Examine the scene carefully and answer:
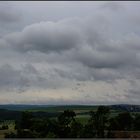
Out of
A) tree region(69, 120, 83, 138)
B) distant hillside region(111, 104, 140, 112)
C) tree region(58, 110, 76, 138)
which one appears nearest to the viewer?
tree region(69, 120, 83, 138)

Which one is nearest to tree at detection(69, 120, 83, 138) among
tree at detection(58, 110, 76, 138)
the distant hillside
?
tree at detection(58, 110, 76, 138)

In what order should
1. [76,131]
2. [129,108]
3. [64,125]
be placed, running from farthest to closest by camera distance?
[129,108] < [64,125] < [76,131]

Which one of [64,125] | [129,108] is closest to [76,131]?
[64,125]

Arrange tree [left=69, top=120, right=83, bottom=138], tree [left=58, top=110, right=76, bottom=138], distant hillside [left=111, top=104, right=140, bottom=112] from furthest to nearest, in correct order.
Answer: distant hillside [left=111, top=104, right=140, bottom=112], tree [left=58, top=110, right=76, bottom=138], tree [left=69, top=120, right=83, bottom=138]

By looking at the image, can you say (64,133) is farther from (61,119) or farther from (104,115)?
(104,115)

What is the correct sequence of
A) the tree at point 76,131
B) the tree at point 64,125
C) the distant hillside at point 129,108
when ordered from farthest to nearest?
the distant hillside at point 129,108 → the tree at point 64,125 → the tree at point 76,131

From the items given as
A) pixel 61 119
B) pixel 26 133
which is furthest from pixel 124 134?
pixel 61 119

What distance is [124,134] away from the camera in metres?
12.9

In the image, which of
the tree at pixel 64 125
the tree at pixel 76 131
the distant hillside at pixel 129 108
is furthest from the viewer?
the distant hillside at pixel 129 108

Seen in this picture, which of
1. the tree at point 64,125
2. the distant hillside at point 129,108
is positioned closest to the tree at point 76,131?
the tree at point 64,125

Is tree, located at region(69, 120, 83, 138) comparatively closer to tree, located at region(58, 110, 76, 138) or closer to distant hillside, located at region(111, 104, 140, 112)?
tree, located at region(58, 110, 76, 138)

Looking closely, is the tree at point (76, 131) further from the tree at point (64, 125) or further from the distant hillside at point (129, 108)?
the distant hillside at point (129, 108)

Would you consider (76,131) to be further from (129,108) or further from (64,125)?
(129,108)

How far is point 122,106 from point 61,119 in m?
18.9
